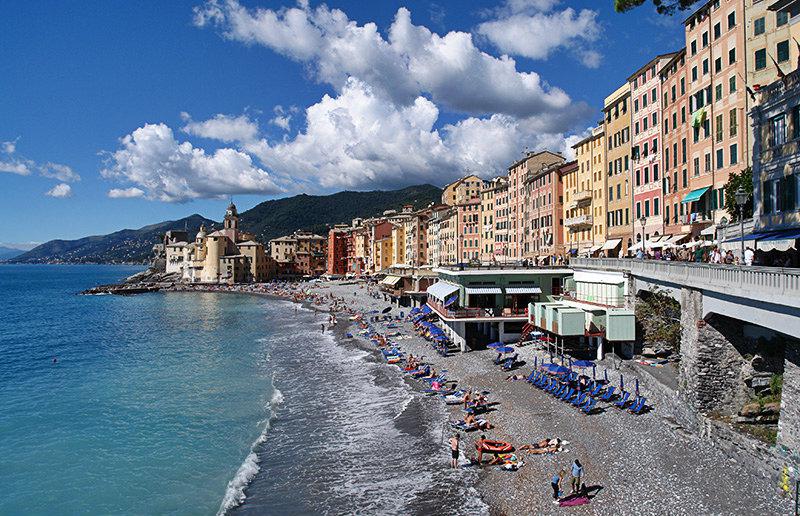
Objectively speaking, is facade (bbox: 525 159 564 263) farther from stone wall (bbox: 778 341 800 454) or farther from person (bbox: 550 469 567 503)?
person (bbox: 550 469 567 503)

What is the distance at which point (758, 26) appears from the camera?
106ft

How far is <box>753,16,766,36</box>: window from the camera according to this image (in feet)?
105

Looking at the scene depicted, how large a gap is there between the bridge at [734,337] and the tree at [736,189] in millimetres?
8471

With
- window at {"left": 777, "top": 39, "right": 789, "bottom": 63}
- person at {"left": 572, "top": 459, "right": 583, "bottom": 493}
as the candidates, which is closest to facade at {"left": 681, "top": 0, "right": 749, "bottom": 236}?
window at {"left": 777, "top": 39, "right": 789, "bottom": 63}

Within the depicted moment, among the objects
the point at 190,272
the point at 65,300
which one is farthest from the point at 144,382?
the point at 190,272

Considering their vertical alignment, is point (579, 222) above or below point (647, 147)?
below

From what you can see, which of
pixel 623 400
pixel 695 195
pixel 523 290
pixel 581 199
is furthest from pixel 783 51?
pixel 581 199

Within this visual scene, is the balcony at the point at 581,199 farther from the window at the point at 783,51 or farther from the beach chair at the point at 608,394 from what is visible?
the beach chair at the point at 608,394

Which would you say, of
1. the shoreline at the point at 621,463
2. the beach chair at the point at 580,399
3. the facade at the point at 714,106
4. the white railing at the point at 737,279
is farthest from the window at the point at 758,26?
the beach chair at the point at 580,399

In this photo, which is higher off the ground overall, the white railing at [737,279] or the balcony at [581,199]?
the balcony at [581,199]

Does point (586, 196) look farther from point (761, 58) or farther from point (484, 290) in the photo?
point (761, 58)

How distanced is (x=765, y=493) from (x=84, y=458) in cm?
2859

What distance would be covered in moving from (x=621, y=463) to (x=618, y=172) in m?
35.9

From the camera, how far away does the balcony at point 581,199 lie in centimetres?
5623
